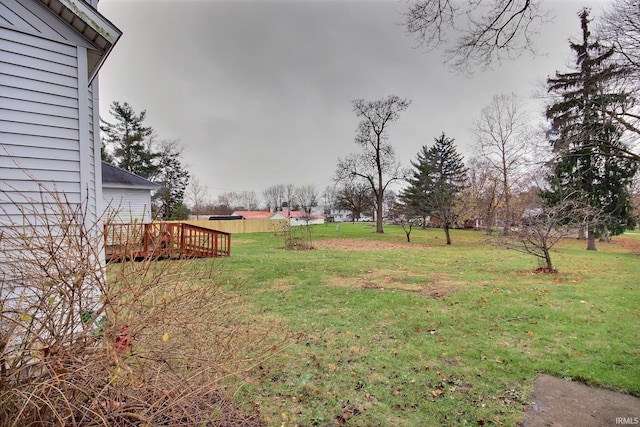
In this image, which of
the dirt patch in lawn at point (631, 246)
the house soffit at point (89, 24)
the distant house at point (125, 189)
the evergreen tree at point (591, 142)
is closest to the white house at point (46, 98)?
the house soffit at point (89, 24)

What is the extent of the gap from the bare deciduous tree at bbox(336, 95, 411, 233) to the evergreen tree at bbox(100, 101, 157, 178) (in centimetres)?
1915

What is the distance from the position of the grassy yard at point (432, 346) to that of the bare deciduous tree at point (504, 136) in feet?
62.3

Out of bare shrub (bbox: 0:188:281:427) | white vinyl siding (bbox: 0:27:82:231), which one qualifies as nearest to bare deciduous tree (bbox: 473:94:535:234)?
bare shrub (bbox: 0:188:281:427)

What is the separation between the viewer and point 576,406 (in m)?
2.46

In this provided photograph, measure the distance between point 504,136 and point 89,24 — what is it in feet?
91.5

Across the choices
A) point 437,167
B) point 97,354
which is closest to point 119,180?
point 97,354

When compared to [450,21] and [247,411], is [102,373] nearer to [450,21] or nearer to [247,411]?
[247,411]

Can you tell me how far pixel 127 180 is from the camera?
44.2 feet

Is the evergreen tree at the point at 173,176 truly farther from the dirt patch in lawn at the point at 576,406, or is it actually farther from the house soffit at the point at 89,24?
the dirt patch in lawn at the point at 576,406

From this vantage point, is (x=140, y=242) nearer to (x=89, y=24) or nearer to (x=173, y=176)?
(x=89, y=24)

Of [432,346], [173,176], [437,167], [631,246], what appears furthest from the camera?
[437,167]

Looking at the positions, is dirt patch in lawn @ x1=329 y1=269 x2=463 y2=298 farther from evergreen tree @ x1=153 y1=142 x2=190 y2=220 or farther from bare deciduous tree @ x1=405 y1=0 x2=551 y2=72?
evergreen tree @ x1=153 y1=142 x2=190 y2=220

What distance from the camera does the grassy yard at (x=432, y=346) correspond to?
2.50 meters

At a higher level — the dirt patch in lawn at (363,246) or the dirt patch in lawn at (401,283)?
the dirt patch in lawn at (363,246)
